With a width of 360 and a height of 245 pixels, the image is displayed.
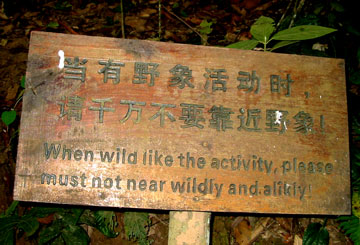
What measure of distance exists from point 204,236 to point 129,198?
1.49 feet

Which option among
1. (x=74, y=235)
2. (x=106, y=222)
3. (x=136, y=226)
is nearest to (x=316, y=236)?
(x=136, y=226)

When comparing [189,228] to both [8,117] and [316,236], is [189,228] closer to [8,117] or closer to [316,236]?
[316,236]

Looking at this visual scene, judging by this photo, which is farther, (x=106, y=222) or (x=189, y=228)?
(x=106, y=222)

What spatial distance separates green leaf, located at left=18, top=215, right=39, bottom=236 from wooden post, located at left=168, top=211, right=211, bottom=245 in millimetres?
942

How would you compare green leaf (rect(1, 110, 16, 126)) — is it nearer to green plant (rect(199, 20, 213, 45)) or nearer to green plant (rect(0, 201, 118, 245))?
green plant (rect(0, 201, 118, 245))

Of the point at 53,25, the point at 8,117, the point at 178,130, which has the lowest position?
the point at 178,130

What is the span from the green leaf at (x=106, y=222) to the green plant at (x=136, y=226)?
4.3 inches

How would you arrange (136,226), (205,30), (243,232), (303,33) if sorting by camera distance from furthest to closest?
(205,30), (243,232), (136,226), (303,33)

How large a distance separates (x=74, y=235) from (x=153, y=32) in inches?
79.5

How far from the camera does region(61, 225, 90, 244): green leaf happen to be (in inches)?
77.9

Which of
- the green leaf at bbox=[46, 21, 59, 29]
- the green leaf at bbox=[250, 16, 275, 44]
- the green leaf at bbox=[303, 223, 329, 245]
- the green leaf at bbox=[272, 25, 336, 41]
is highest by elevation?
the green leaf at bbox=[46, 21, 59, 29]

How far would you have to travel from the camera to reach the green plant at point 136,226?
2178 millimetres

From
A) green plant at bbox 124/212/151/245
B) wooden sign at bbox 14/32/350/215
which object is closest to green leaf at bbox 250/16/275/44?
wooden sign at bbox 14/32/350/215

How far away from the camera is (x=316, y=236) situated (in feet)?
6.75
